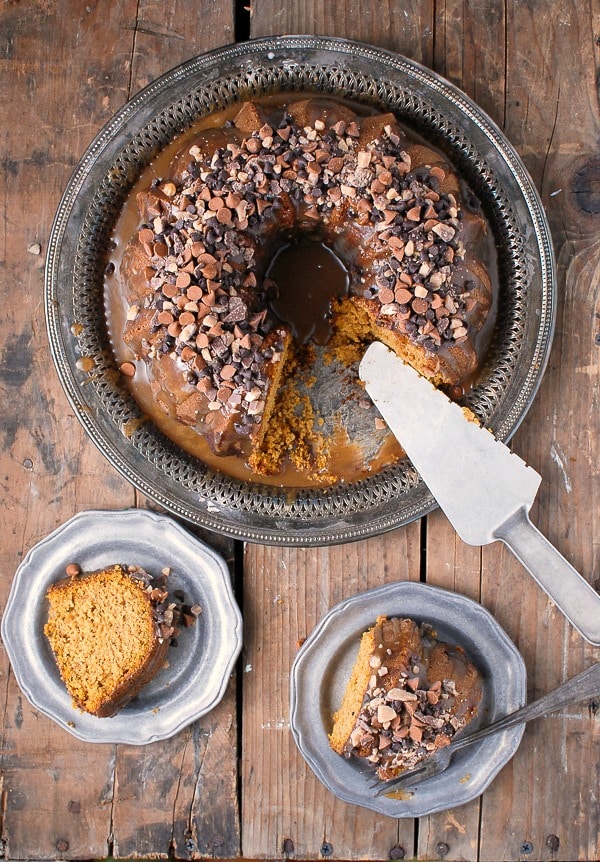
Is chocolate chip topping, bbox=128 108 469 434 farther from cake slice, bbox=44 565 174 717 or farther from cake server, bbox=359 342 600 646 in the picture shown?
cake slice, bbox=44 565 174 717

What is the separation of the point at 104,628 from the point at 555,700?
167 centimetres

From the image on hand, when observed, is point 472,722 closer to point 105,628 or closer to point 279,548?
point 279,548

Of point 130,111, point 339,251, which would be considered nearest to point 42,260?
point 130,111

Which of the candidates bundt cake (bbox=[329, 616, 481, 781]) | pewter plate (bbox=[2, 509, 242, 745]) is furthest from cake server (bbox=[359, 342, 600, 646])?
pewter plate (bbox=[2, 509, 242, 745])

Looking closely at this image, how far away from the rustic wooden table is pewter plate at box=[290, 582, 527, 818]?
12cm

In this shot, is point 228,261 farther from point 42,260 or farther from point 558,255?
point 558,255

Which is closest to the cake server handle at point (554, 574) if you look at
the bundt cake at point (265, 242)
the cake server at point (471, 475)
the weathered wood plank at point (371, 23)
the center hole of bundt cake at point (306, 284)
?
the cake server at point (471, 475)

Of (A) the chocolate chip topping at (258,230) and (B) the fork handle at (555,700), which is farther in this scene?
(B) the fork handle at (555,700)

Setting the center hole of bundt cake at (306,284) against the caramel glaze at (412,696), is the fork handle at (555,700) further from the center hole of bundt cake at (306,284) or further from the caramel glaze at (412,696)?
the center hole of bundt cake at (306,284)

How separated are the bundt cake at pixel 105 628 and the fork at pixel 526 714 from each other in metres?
1.03

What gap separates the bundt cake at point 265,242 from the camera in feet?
7.73

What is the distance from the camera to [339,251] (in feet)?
8.84

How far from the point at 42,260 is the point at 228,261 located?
2.87 feet

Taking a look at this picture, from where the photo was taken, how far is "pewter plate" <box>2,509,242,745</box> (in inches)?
108
